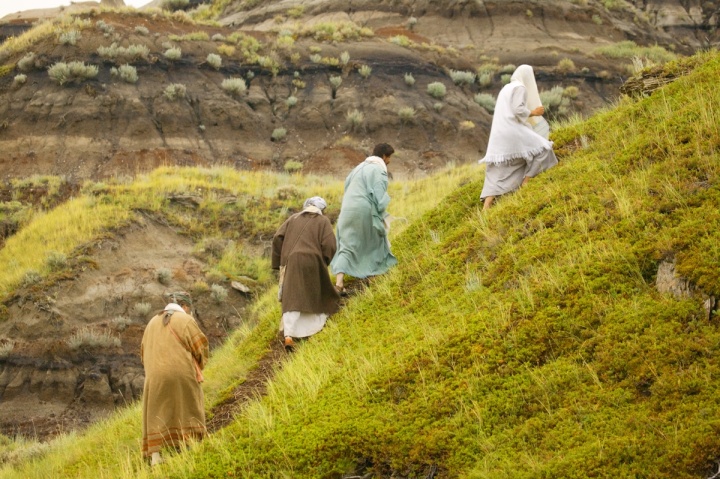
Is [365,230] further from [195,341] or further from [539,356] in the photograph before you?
[539,356]

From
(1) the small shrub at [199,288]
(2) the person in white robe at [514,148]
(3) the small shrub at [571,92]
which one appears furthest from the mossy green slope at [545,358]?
(3) the small shrub at [571,92]

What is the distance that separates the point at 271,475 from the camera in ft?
20.8

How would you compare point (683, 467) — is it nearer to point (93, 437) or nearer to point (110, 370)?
point (93, 437)

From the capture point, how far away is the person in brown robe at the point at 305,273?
33.3 feet

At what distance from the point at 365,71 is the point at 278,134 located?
5723 millimetres

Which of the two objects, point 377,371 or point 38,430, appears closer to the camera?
point 377,371

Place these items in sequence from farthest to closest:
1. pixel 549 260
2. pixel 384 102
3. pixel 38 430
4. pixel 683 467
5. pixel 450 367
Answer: pixel 384 102
pixel 38 430
pixel 549 260
pixel 450 367
pixel 683 467

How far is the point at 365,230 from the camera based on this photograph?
36.3ft

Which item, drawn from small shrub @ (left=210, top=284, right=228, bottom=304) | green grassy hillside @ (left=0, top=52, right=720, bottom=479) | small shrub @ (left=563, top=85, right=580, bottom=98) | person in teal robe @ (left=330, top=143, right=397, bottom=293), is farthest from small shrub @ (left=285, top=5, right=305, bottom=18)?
green grassy hillside @ (left=0, top=52, right=720, bottom=479)

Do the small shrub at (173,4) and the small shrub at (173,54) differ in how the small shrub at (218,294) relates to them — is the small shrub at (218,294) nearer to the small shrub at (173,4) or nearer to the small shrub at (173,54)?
the small shrub at (173,54)

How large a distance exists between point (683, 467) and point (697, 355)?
1031mm

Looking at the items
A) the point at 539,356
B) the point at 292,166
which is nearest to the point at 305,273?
the point at 539,356

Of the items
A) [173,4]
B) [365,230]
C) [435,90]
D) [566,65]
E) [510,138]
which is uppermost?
[510,138]

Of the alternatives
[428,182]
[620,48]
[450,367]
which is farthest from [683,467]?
[620,48]
